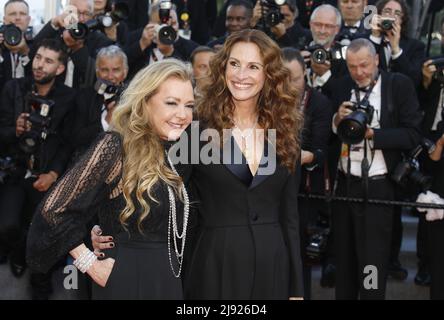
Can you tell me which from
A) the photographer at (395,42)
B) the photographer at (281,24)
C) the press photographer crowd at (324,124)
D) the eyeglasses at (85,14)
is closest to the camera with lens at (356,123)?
the press photographer crowd at (324,124)

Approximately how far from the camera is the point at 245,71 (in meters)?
3.88

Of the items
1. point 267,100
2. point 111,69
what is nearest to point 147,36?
point 111,69

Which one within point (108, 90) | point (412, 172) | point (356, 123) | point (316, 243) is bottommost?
point (316, 243)

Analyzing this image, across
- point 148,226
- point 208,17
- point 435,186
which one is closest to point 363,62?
point 435,186

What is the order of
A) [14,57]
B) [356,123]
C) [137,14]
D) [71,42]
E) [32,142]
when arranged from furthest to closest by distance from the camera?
1. [137,14]
2. [14,57]
3. [71,42]
4. [32,142]
5. [356,123]

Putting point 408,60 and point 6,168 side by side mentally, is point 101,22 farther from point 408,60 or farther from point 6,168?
point 408,60

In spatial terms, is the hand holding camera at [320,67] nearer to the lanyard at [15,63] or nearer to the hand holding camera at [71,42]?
the hand holding camera at [71,42]

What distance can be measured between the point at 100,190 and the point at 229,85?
36.7 inches

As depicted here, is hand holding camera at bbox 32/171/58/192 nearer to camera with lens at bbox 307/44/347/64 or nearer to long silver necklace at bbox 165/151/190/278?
camera with lens at bbox 307/44/347/64

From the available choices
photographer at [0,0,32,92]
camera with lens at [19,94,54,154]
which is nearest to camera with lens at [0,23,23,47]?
photographer at [0,0,32,92]

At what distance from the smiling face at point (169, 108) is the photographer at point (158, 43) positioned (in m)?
3.30

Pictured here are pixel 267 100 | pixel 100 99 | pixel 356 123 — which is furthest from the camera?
pixel 100 99

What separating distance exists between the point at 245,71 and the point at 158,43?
9.66ft
